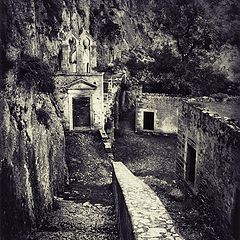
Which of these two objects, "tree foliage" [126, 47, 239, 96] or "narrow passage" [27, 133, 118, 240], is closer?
"narrow passage" [27, 133, 118, 240]

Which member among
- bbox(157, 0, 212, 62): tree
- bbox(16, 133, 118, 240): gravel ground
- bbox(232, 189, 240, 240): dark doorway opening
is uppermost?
bbox(157, 0, 212, 62): tree

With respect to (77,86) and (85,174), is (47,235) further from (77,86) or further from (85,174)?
(77,86)

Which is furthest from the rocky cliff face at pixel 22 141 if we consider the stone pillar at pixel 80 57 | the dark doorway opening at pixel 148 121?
the stone pillar at pixel 80 57

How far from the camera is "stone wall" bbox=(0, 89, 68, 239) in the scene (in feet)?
22.9

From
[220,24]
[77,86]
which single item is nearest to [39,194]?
[77,86]

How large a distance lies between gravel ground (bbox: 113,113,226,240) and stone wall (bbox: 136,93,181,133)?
0.69 meters

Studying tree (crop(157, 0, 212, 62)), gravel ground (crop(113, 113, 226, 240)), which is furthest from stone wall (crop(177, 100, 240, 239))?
tree (crop(157, 0, 212, 62))

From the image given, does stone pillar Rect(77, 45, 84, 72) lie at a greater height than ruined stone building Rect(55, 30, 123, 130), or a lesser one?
greater

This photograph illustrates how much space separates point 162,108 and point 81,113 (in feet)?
18.2

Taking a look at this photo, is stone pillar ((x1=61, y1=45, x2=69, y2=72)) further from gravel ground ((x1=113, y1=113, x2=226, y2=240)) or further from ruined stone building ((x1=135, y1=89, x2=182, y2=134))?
gravel ground ((x1=113, y1=113, x2=226, y2=240))

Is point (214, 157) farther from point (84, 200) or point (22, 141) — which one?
point (84, 200)

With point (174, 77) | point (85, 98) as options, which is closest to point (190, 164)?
point (85, 98)

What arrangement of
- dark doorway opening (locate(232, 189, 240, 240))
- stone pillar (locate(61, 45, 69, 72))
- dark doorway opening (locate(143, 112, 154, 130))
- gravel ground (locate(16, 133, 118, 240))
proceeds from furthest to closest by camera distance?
1. dark doorway opening (locate(143, 112, 154, 130))
2. stone pillar (locate(61, 45, 69, 72))
3. gravel ground (locate(16, 133, 118, 240))
4. dark doorway opening (locate(232, 189, 240, 240))

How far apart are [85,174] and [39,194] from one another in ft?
17.9
